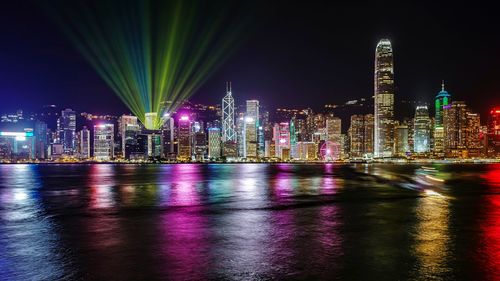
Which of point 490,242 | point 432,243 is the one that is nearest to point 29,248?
point 432,243

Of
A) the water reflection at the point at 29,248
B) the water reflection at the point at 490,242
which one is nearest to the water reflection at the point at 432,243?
the water reflection at the point at 490,242

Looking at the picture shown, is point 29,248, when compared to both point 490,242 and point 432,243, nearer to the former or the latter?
point 432,243

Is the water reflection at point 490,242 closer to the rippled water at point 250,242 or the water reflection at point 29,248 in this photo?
the rippled water at point 250,242

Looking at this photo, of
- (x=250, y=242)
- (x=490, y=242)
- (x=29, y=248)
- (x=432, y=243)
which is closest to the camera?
(x=29, y=248)

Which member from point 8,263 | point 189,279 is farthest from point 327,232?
point 8,263

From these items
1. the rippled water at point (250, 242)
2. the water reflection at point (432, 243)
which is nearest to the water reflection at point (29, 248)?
the rippled water at point (250, 242)

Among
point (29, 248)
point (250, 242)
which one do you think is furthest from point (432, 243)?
point (29, 248)

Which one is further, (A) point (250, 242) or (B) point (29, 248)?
(A) point (250, 242)

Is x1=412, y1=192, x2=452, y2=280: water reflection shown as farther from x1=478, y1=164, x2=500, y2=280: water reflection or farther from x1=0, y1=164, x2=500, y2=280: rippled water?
x1=478, y1=164, x2=500, y2=280: water reflection

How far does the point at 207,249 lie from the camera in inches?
591

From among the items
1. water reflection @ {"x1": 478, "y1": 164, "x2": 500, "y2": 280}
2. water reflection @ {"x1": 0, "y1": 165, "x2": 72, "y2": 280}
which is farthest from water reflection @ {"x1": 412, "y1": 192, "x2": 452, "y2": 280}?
water reflection @ {"x1": 0, "y1": 165, "x2": 72, "y2": 280}

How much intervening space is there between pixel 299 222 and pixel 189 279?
10.5 meters

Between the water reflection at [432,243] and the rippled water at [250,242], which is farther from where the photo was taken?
the rippled water at [250,242]

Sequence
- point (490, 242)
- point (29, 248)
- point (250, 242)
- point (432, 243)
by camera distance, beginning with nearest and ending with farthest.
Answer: point (29, 248) < point (432, 243) < point (490, 242) < point (250, 242)
